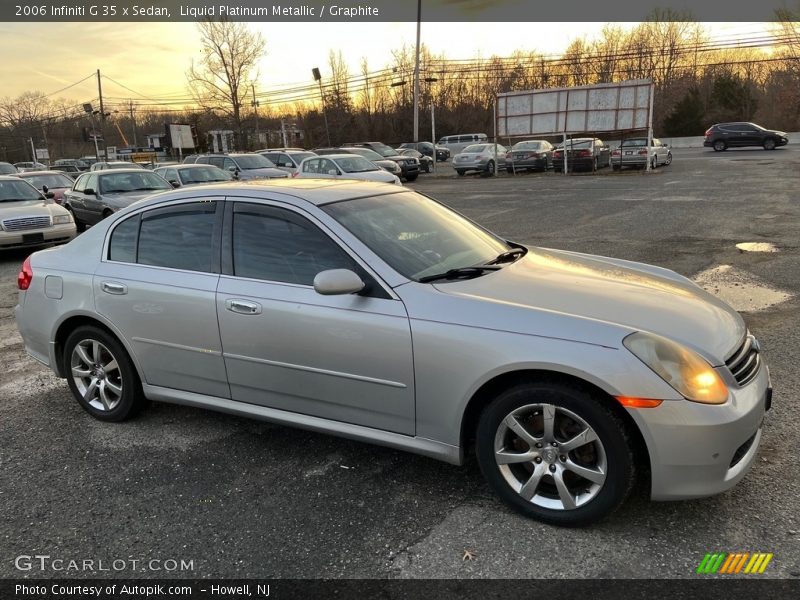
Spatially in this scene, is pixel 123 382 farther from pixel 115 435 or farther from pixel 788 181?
pixel 788 181

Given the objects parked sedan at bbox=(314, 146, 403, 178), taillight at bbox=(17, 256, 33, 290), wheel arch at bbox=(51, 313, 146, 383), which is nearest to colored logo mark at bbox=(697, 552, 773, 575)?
wheel arch at bbox=(51, 313, 146, 383)

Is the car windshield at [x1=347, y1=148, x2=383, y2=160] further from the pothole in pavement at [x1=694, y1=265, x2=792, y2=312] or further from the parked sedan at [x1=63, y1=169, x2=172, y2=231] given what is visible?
the pothole in pavement at [x1=694, y1=265, x2=792, y2=312]

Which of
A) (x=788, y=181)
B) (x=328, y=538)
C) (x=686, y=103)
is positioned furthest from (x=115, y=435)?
(x=686, y=103)

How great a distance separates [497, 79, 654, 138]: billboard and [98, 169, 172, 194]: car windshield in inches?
644

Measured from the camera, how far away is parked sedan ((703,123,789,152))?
35594 millimetres

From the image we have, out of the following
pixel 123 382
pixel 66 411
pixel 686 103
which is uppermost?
pixel 686 103

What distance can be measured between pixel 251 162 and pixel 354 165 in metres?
3.83

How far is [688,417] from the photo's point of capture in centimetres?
247

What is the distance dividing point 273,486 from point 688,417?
83.3 inches

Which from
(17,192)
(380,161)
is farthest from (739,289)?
(380,161)

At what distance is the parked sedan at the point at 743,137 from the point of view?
3559 cm

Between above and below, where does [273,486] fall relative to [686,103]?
below

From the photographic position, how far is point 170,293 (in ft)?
11.9

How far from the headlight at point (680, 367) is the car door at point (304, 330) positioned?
106cm
